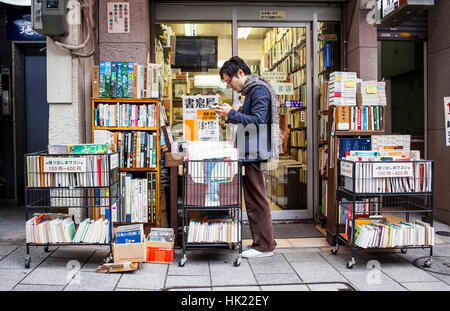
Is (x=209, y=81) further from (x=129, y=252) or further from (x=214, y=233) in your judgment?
(x=129, y=252)

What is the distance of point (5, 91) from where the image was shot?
20.4ft

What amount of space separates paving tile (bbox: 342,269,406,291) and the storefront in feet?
6.24

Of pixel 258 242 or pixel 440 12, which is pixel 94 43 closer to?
pixel 258 242

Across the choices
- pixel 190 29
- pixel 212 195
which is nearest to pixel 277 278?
pixel 212 195

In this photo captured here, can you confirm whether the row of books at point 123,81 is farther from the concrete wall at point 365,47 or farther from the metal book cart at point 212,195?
the concrete wall at point 365,47

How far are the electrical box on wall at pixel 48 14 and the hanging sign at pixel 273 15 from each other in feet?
8.13

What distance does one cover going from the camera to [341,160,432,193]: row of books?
354cm

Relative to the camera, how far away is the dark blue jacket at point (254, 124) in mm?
3648

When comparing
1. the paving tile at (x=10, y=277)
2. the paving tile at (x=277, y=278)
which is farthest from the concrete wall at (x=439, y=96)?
the paving tile at (x=10, y=277)

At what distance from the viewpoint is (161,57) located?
5.23 m

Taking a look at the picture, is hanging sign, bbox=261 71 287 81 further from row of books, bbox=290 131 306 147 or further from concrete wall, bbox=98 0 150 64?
concrete wall, bbox=98 0 150 64

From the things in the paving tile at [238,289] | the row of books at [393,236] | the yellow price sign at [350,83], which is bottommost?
the paving tile at [238,289]

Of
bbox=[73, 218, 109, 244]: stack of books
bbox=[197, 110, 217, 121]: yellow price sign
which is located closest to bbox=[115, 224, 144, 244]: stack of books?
bbox=[73, 218, 109, 244]: stack of books

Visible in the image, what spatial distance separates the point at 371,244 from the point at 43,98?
5.65 m
